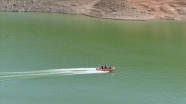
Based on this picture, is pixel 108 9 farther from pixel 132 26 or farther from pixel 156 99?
pixel 156 99

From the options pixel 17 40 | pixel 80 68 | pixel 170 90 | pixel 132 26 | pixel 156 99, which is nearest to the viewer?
pixel 156 99

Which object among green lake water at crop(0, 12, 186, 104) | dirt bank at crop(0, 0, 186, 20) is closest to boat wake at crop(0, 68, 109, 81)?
green lake water at crop(0, 12, 186, 104)

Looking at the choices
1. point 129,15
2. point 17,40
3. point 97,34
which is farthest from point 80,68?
point 129,15

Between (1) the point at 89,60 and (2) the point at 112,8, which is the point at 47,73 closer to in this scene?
(1) the point at 89,60

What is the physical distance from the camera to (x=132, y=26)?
55.1 metres

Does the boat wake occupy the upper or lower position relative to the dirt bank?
lower

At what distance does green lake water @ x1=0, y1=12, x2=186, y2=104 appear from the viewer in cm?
2784

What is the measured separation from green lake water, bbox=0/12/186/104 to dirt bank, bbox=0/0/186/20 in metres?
2.59

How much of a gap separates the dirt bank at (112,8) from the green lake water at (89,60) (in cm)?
259

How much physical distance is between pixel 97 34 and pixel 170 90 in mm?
20569

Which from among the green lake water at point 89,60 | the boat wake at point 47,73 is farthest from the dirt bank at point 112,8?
the boat wake at point 47,73

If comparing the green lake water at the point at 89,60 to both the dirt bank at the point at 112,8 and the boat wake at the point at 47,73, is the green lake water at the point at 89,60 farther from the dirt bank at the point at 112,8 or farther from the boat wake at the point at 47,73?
the dirt bank at the point at 112,8

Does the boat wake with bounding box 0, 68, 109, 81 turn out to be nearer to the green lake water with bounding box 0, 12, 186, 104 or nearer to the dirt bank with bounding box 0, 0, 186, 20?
the green lake water with bounding box 0, 12, 186, 104

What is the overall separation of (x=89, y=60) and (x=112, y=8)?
25.4m
